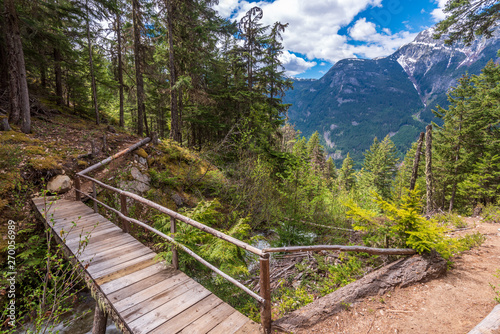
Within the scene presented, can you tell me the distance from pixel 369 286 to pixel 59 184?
32.9 feet

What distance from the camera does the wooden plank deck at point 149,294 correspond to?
2.80m

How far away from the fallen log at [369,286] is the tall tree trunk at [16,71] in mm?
13186

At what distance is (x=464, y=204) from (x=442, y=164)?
5279 mm

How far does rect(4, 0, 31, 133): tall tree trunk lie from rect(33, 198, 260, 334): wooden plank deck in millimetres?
8410

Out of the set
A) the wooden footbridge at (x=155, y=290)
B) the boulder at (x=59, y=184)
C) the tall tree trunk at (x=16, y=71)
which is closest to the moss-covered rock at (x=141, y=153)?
the boulder at (x=59, y=184)

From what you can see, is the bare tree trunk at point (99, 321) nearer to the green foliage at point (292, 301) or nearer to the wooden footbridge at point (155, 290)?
the wooden footbridge at point (155, 290)

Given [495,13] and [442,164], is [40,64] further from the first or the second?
[442,164]

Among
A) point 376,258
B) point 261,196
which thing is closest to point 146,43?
point 261,196

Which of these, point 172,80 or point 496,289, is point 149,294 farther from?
point 172,80

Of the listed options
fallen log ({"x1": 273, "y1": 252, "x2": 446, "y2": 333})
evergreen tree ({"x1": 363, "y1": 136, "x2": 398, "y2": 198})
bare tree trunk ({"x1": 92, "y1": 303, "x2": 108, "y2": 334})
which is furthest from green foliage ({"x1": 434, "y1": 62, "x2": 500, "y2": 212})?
bare tree trunk ({"x1": 92, "y1": 303, "x2": 108, "y2": 334})

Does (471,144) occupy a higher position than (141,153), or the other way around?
(471,144)

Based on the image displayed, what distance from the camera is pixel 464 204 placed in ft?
67.8

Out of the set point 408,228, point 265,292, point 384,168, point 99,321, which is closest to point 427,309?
point 408,228

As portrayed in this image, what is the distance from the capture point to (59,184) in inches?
295
